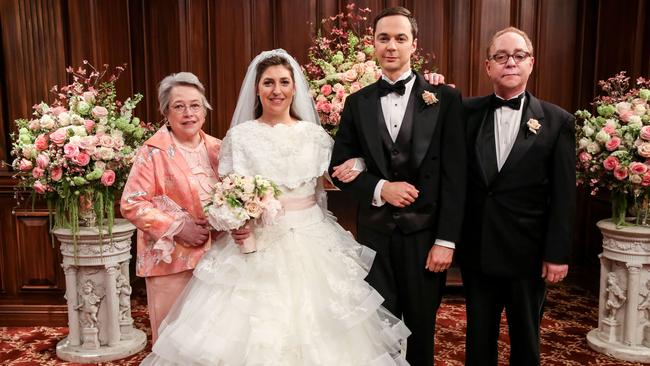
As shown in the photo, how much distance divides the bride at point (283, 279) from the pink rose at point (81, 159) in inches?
50.7

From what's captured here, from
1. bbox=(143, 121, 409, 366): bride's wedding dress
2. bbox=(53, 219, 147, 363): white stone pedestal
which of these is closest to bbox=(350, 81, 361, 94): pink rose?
bbox=(143, 121, 409, 366): bride's wedding dress

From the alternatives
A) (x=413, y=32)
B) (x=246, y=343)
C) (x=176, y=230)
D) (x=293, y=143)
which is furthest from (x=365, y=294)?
(x=413, y=32)

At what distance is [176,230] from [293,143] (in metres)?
0.68

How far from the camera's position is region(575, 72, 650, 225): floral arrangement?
140 inches

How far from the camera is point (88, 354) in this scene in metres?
3.78

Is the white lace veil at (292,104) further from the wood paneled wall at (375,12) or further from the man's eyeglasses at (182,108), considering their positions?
the wood paneled wall at (375,12)

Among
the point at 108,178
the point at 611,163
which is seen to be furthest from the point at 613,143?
the point at 108,178

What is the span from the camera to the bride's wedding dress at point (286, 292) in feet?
7.55

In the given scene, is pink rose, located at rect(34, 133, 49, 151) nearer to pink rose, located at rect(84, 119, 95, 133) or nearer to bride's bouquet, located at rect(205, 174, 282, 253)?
pink rose, located at rect(84, 119, 95, 133)

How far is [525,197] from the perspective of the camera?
248 centimetres

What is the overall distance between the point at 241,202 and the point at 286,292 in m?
0.43

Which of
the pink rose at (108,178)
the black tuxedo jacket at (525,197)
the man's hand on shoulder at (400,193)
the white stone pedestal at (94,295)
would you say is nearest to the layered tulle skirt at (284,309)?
the man's hand on shoulder at (400,193)

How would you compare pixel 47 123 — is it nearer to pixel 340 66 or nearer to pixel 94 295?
pixel 94 295

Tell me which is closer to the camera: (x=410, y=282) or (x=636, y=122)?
(x=410, y=282)
